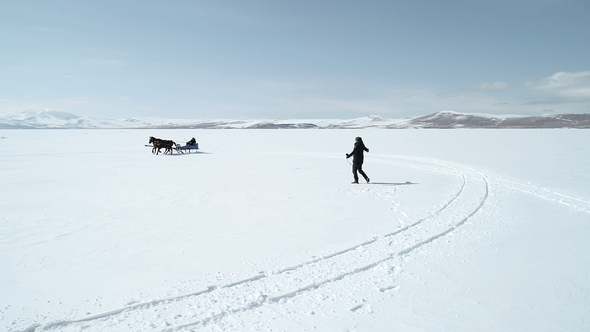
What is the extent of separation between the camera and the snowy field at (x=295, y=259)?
3.35 meters

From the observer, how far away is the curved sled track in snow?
10.6 ft

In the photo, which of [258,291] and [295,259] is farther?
[295,259]

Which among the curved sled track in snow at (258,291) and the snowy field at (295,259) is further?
the snowy field at (295,259)

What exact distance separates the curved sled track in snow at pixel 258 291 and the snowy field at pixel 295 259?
0.06 ft

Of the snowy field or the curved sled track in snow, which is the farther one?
the snowy field

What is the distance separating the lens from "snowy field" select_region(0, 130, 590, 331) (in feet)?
11.0

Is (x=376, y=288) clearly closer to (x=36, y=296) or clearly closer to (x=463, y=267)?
(x=463, y=267)

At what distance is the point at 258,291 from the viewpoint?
3.82 meters

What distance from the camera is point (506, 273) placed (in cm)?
432

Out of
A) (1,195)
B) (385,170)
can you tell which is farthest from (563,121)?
(1,195)

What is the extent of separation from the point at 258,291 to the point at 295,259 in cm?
104

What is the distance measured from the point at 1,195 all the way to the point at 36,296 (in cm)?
736

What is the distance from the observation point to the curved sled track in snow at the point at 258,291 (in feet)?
10.6

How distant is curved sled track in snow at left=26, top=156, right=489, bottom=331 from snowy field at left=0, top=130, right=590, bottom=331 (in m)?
0.02
